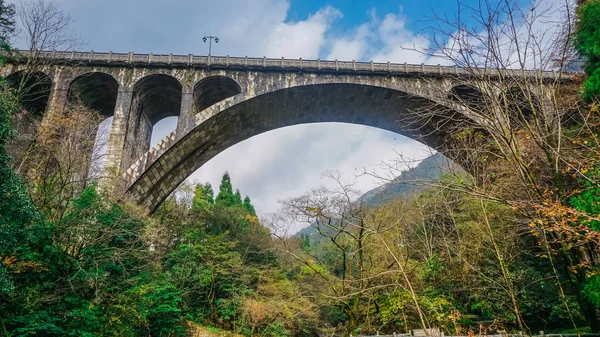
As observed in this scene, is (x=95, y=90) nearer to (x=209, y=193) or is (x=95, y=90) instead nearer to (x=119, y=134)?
(x=119, y=134)

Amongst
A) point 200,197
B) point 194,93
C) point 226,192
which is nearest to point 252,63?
point 194,93

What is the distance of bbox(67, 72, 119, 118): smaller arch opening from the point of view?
52.4 feet

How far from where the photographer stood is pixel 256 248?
2117 cm

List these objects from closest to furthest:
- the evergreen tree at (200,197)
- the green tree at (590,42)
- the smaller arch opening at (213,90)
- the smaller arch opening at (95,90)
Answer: the green tree at (590,42) → the smaller arch opening at (95,90) → the smaller arch opening at (213,90) → the evergreen tree at (200,197)

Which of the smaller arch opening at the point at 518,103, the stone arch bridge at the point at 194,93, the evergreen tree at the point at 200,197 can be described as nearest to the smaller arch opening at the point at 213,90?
the stone arch bridge at the point at 194,93

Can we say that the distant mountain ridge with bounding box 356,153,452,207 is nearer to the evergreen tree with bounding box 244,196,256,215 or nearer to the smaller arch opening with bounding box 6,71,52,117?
the smaller arch opening with bounding box 6,71,52,117

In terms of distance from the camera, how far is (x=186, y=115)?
1590cm

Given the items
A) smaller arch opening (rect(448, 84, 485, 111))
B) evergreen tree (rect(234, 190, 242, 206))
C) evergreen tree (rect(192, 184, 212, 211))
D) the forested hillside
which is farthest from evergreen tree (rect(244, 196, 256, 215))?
smaller arch opening (rect(448, 84, 485, 111))

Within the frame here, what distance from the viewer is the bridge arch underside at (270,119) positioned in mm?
15969

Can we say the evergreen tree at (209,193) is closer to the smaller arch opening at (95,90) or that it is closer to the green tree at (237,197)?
the green tree at (237,197)

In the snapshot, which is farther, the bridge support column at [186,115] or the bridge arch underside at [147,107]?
the bridge arch underside at [147,107]

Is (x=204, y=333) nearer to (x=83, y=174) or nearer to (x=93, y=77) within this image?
(x=83, y=174)

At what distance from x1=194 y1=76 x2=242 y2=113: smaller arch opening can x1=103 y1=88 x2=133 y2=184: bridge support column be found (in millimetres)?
3061

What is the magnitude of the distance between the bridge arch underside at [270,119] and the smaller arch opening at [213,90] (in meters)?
1.52
